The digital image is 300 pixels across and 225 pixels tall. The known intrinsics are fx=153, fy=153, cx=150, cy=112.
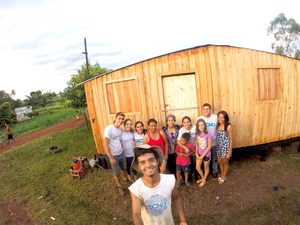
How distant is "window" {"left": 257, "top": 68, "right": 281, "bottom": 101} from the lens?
471 centimetres

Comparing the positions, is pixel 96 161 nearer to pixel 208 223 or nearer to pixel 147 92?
pixel 147 92

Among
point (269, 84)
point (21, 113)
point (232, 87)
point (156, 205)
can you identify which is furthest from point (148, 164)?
point (21, 113)

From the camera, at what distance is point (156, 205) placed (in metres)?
1.61

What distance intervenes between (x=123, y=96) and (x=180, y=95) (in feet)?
5.97

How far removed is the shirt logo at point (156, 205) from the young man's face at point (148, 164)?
0.90 ft

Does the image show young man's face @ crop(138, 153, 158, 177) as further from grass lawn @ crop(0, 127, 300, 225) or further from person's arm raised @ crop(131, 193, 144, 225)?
grass lawn @ crop(0, 127, 300, 225)

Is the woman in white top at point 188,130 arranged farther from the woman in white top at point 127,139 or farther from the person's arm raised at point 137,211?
the person's arm raised at point 137,211

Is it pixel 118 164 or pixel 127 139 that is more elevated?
pixel 127 139

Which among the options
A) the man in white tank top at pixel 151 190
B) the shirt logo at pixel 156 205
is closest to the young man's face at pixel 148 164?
the man in white tank top at pixel 151 190

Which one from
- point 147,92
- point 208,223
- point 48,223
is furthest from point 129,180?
point 147,92

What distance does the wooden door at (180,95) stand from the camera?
15.2 feet

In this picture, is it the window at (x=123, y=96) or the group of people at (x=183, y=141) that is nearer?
the group of people at (x=183, y=141)

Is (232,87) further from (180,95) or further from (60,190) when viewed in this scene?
(60,190)

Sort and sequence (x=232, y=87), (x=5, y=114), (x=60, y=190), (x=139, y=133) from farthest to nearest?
1. (x=5, y=114)
2. (x=60, y=190)
3. (x=232, y=87)
4. (x=139, y=133)
